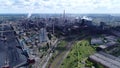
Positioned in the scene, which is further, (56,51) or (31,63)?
(56,51)

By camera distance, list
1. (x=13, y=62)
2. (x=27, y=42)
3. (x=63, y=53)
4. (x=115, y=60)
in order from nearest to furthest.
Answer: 1. (x=115, y=60)
2. (x=13, y=62)
3. (x=63, y=53)
4. (x=27, y=42)

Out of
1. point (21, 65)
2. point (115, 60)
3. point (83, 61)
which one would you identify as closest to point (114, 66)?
point (115, 60)

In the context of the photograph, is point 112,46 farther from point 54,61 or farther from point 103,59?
point 54,61

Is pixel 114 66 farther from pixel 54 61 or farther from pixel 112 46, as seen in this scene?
pixel 112 46

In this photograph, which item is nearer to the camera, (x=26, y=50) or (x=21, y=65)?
(x=21, y=65)

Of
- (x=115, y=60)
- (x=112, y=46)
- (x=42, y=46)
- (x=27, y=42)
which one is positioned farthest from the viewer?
(x=27, y=42)

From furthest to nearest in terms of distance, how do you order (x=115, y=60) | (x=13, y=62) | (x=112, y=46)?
(x=112, y=46), (x=13, y=62), (x=115, y=60)

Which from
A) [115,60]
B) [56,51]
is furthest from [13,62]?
[115,60]

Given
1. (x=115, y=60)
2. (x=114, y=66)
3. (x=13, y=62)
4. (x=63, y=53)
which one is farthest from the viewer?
(x=63, y=53)
